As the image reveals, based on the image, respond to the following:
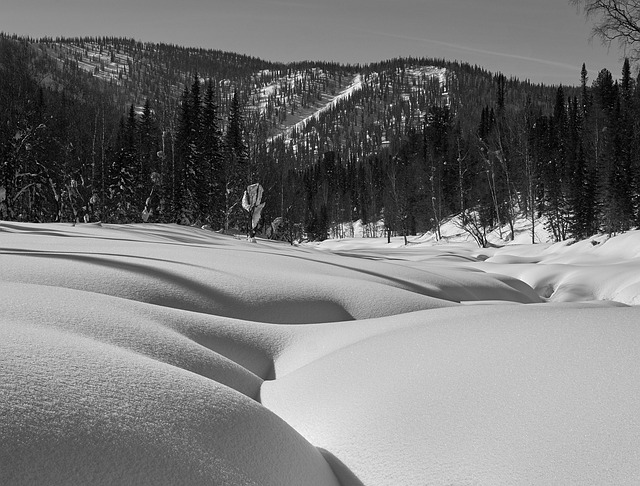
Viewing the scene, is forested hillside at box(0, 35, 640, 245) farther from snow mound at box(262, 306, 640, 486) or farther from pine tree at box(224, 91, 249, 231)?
snow mound at box(262, 306, 640, 486)

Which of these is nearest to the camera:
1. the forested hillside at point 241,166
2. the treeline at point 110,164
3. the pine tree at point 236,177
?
the treeline at point 110,164

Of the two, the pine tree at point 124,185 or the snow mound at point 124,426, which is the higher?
the pine tree at point 124,185

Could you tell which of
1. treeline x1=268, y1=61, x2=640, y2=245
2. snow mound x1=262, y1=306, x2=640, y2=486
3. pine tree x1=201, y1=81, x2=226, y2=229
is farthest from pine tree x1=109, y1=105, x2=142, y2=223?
snow mound x1=262, y1=306, x2=640, y2=486

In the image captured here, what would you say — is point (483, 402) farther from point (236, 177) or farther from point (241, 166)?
point (236, 177)

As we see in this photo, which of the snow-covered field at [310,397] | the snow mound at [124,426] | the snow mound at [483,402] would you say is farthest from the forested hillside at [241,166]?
the snow mound at [124,426]

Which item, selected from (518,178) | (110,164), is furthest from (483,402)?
(518,178)

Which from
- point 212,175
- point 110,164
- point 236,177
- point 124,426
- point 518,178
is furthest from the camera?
point 518,178

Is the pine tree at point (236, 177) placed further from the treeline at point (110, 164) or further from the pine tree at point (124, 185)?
the pine tree at point (124, 185)

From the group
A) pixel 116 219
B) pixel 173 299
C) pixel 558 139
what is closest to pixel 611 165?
pixel 558 139

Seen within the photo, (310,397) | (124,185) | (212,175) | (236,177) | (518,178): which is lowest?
(310,397)

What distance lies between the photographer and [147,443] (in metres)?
1.00

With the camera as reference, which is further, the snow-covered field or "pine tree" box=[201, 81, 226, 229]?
"pine tree" box=[201, 81, 226, 229]

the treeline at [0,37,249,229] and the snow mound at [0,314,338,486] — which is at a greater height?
the treeline at [0,37,249,229]

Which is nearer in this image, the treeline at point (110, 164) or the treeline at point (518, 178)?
the treeline at point (110, 164)
